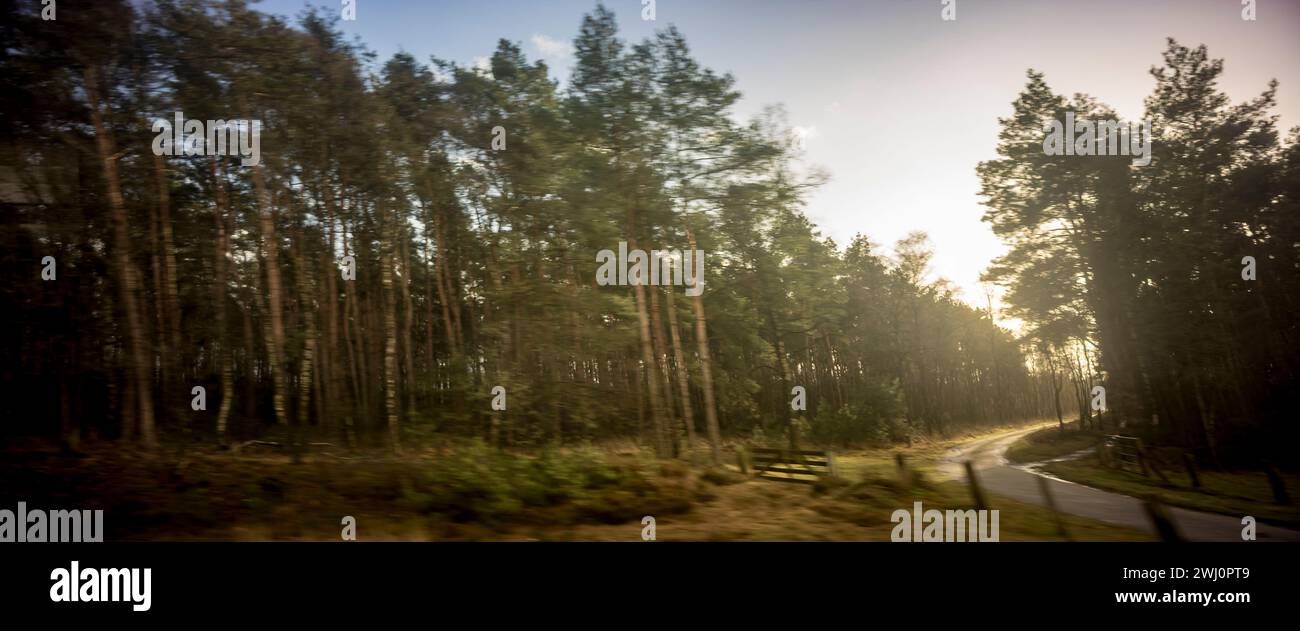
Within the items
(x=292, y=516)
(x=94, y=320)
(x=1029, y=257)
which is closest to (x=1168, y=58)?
(x=1029, y=257)

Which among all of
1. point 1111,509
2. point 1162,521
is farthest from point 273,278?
point 1111,509

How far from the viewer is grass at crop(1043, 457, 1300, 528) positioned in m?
12.8

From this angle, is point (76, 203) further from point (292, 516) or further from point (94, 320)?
point (292, 516)

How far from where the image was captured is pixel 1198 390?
24188 millimetres

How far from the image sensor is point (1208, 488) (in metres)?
16.3

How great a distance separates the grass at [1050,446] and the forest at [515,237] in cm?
313

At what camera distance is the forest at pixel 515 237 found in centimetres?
1573

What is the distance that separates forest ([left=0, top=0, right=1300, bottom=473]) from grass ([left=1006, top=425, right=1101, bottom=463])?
313 centimetres

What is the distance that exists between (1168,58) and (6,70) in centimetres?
4289

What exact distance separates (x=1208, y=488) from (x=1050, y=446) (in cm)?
1653

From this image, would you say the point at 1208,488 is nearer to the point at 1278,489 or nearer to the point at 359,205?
the point at 1278,489

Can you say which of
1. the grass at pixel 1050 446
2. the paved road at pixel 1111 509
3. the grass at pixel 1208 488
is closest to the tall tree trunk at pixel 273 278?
the paved road at pixel 1111 509

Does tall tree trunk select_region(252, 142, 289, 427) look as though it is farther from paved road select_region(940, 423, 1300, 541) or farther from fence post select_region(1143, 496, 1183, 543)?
paved road select_region(940, 423, 1300, 541)

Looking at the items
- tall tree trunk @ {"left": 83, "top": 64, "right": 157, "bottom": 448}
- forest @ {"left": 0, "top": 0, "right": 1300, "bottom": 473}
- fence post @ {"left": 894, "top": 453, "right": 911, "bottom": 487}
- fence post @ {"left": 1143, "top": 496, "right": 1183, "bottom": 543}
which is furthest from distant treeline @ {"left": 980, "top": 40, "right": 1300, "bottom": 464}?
tall tree trunk @ {"left": 83, "top": 64, "right": 157, "bottom": 448}
